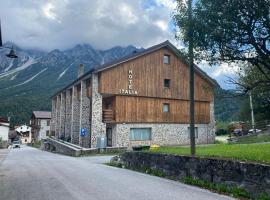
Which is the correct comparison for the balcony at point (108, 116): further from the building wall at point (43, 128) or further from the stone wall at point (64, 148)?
the building wall at point (43, 128)

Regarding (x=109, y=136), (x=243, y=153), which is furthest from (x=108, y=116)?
(x=243, y=153)

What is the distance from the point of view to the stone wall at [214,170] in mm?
9289

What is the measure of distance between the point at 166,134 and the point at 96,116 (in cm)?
839

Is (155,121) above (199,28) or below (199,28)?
below

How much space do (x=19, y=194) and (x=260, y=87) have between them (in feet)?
29.9

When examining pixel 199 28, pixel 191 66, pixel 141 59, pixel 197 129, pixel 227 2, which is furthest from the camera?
pixel 197 129

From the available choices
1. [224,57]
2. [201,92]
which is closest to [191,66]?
[224,57]

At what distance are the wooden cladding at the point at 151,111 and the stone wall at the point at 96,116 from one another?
64.9 inches

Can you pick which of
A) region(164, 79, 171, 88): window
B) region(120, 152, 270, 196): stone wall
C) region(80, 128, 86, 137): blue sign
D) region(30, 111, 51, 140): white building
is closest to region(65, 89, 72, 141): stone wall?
region(80, 128, 86, 137): blue sign

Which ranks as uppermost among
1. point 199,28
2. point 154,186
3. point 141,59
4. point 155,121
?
point 141,59

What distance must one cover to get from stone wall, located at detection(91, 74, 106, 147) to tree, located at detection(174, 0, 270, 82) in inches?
909

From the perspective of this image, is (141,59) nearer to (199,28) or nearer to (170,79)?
(170,79)

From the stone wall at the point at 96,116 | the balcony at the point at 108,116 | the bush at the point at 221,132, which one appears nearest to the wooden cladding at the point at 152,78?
the stone wall at the point at 96,116

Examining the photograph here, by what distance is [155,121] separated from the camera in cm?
3766
